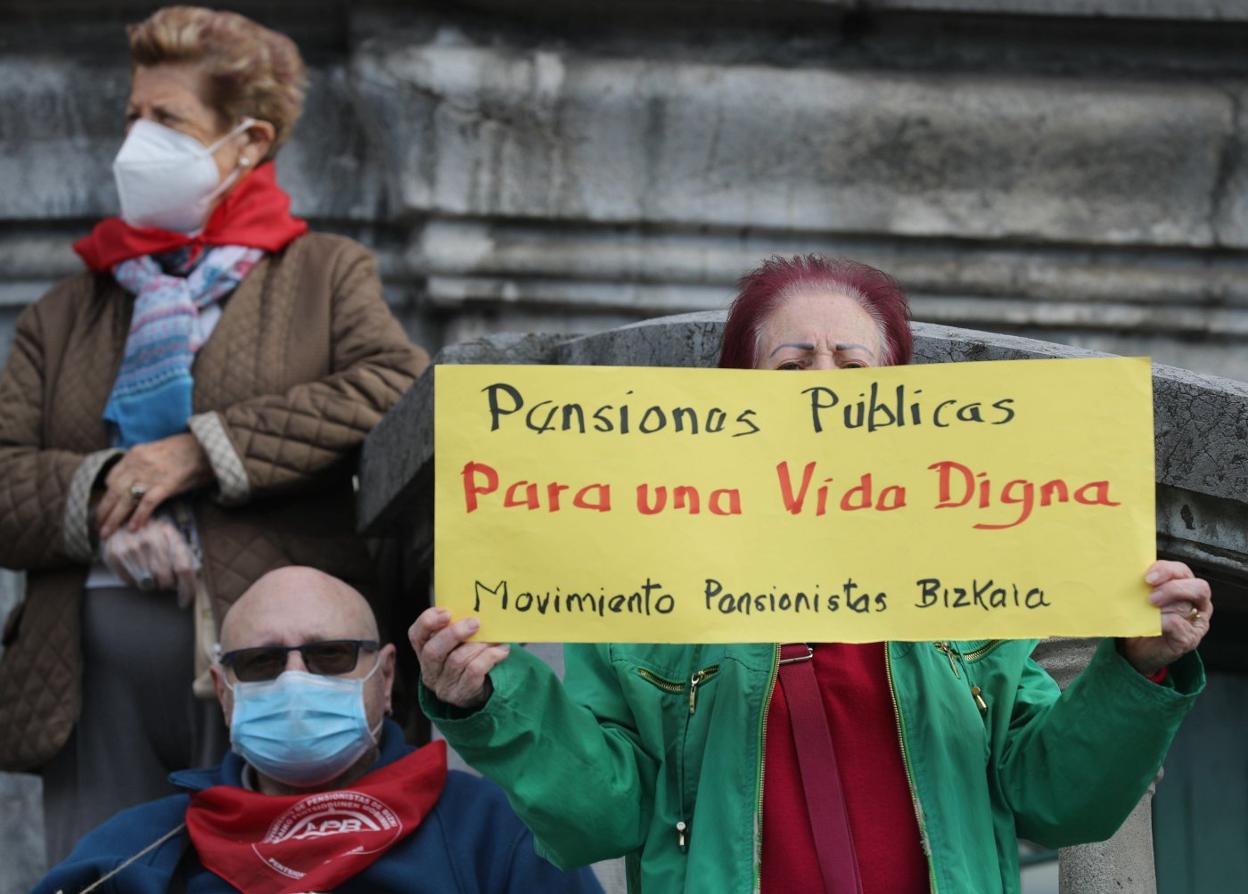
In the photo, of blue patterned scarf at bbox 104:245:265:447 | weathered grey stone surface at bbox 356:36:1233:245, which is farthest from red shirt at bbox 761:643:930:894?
weathered grey stone surface at bbox 356:36:1233:245

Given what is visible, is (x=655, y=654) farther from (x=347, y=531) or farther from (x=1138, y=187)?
(x=1138, y=187)

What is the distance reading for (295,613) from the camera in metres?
3.80

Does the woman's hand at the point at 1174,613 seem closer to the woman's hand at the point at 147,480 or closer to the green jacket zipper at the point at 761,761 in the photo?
the green jacket zipper at the point at 761,761

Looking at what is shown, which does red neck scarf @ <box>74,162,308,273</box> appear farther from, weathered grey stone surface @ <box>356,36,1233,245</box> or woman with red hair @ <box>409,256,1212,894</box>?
woman with red hair @ <box>409,256,1212,894</box>

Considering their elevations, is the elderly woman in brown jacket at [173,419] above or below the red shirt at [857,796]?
above

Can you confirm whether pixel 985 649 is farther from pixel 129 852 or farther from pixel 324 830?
pixel 129 852

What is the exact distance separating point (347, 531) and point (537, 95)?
5.02ft

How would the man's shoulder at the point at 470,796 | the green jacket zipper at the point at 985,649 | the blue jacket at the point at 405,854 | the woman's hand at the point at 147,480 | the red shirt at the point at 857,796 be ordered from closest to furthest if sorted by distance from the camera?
the red shirt at the point at 857,796, the green jacket zipper at the point at 985,649, the blue jacket at the point at 405,854, the man's shoulder at the point at 470,796, the woman's hand at the point at 147,480

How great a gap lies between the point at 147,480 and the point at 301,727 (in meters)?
0.61

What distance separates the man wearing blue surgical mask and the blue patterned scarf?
49 centimetres

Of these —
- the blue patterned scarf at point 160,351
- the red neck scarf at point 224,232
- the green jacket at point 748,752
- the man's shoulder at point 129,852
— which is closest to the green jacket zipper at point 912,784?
the green jacket at point 748,752

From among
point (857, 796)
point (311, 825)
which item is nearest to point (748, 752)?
point (857, 796)

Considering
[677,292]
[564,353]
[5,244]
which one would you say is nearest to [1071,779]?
[564,353]

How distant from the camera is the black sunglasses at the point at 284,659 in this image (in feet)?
12.4
